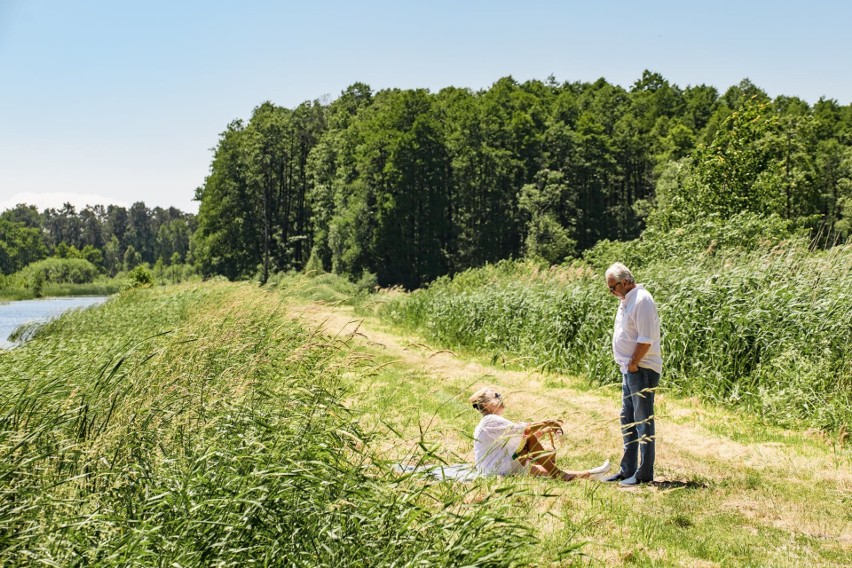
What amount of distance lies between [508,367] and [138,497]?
10.4 m

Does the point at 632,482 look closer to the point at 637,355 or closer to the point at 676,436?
the point at 637,355

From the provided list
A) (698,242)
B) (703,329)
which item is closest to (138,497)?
(703,329)

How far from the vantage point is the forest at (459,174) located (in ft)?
180

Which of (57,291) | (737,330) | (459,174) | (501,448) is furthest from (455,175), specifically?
(501,448)

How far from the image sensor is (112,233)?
532 feet

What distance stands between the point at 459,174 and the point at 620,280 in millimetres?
53657

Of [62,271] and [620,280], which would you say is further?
[62,271]

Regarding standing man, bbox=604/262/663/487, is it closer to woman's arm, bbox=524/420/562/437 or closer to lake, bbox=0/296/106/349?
woman's arm, bbox=524/420/562/437

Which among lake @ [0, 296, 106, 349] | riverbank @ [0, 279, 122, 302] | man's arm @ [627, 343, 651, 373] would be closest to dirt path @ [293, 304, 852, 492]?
man's arm @ [627, 343, 651, 373]

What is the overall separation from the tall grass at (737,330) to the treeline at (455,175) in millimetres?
33056

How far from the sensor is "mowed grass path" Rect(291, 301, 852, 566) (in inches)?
191

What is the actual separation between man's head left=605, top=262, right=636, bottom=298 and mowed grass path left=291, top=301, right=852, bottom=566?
1.22 m

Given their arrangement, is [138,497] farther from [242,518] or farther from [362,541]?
[362,541]

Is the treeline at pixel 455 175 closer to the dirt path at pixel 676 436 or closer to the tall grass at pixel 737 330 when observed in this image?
the tall grass at pixel 737 330
